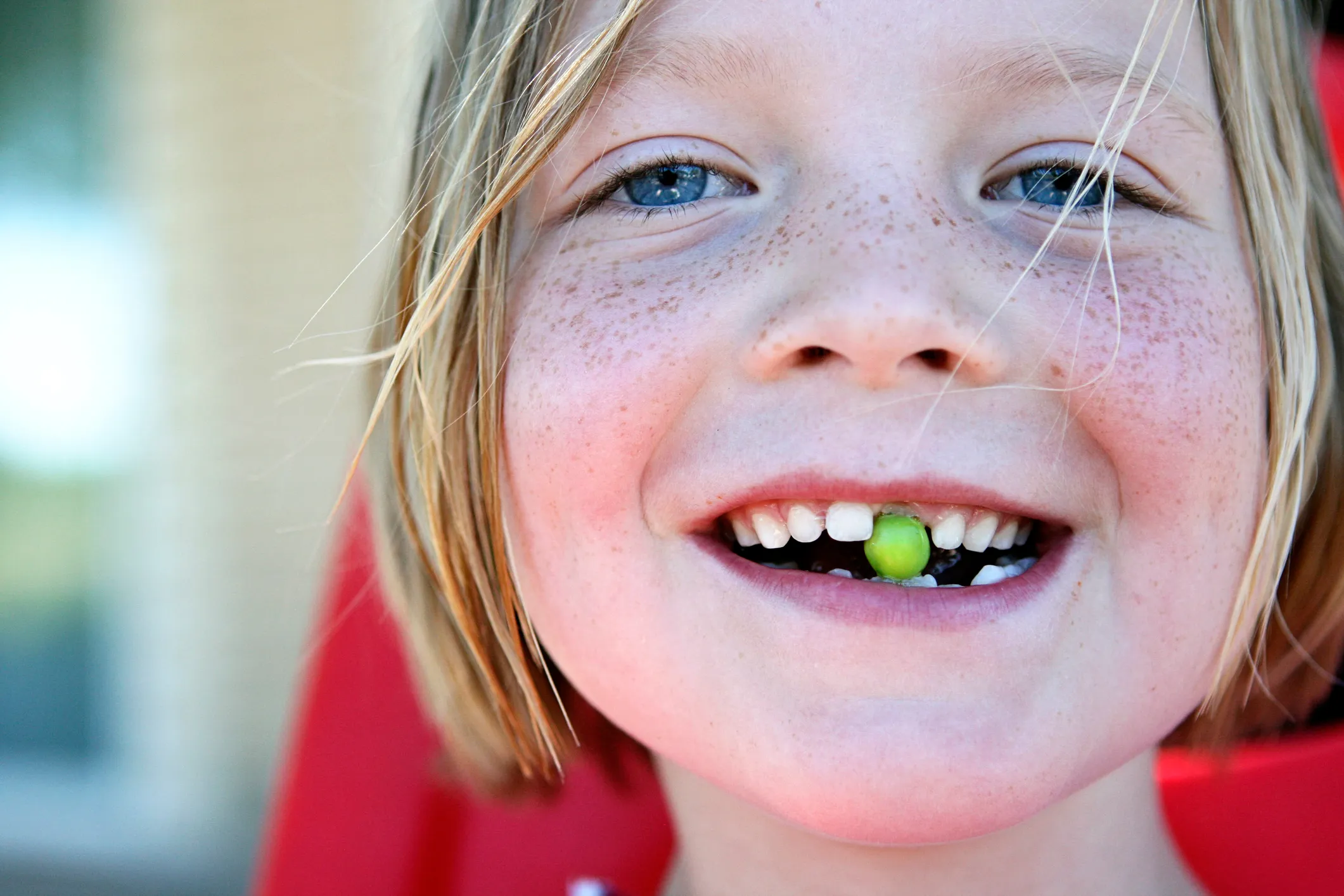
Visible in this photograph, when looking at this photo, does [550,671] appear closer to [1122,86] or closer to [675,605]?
[675,605]

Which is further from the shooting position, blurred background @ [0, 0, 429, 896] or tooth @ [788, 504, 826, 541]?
blurred background @ [0, 0, 429, 896]

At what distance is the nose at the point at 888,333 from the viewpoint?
787 millimetres

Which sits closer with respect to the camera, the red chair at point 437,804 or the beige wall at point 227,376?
the red chair at point 437,804

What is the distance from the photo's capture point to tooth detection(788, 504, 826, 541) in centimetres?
87

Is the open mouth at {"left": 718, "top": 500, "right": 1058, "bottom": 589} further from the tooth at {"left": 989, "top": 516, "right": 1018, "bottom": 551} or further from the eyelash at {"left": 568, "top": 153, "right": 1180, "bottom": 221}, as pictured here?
the eyelash at {"left": 568, "top": 153, "right": 1180, "bottom": 221}

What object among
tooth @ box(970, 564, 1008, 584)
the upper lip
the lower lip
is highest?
the upper lip

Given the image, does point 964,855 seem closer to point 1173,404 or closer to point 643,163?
point 1173,404

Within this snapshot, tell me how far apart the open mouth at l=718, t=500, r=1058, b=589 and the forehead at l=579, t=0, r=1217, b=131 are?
299 millimetres

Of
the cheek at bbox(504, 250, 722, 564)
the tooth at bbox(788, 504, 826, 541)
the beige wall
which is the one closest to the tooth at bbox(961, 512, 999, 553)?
the tooth at bbox(788, 504, 826, 541)

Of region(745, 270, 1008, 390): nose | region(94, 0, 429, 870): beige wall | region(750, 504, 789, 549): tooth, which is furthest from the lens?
region(94, 0, 429, 870): beige wall

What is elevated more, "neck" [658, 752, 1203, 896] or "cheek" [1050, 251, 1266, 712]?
"cheek" [1050, 251, 1266, 712]

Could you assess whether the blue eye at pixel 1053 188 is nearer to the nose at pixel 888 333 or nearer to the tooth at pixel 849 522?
the nose at pixel 888 333

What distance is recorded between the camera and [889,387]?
807 mm

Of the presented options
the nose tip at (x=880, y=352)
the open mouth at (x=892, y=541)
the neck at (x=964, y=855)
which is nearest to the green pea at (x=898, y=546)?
the open mouth at (x=892, y=541)
